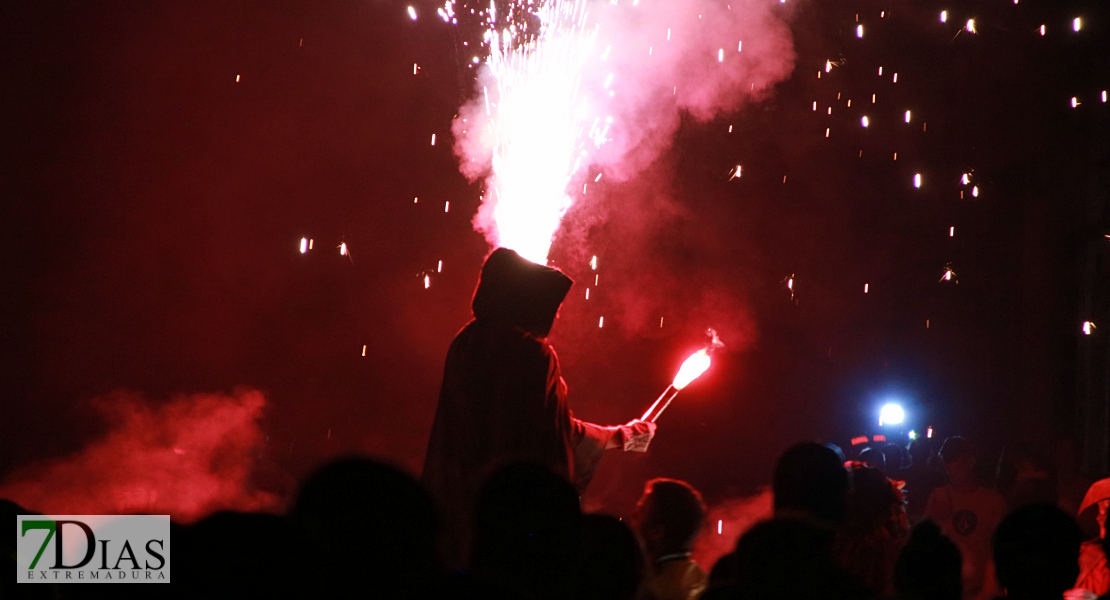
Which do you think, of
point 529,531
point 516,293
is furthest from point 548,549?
point 516,293

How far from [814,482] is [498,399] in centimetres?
134

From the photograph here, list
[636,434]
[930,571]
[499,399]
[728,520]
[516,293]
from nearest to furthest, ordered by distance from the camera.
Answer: [930,571] → [499,399] → [516,293] → [636,434] → [728,520]

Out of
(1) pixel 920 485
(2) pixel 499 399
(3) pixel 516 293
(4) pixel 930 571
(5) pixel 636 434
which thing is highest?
(3) pixel 516 293

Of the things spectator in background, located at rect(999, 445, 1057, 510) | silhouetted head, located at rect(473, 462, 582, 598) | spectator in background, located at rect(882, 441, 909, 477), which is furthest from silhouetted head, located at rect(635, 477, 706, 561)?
spectator in background, located at rect(882, 441, 909, 477)

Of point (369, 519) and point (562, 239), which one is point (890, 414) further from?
point (369, 519)

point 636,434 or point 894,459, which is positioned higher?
point 894,459

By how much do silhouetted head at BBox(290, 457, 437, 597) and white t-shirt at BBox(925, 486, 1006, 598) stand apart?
451 centimetres

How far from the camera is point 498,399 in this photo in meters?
3.72

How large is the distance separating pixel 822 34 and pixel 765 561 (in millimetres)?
9320

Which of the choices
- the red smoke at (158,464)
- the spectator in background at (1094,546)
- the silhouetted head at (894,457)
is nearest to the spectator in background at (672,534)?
the spectator in background at (1094,546)

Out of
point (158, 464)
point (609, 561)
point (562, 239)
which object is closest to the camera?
point (609, 561)

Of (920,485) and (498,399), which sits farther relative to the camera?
(920,485)

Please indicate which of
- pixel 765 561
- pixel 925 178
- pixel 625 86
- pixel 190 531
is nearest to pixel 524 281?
pixel 765 561

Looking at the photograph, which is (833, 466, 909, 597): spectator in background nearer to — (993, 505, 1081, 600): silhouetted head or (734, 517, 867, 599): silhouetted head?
(993, 505, 1081, 600): silhouetted head
